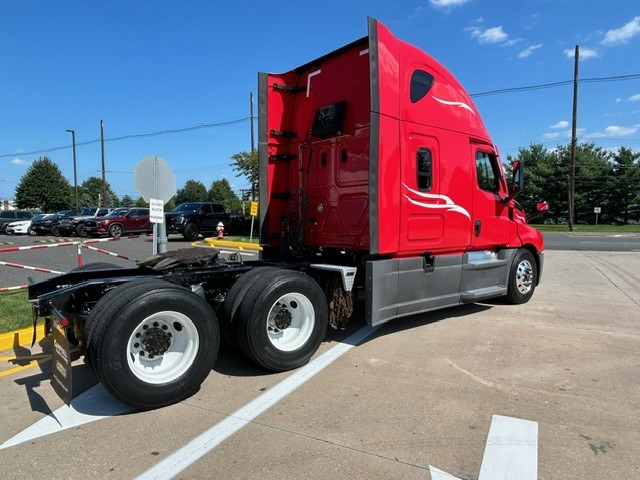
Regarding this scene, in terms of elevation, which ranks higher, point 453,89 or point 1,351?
point 453,89

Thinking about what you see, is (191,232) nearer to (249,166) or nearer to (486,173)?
(249,166)

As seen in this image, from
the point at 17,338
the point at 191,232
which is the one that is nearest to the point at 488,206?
the point at 17,338

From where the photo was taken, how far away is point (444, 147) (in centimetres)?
592

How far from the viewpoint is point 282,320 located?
466 cm

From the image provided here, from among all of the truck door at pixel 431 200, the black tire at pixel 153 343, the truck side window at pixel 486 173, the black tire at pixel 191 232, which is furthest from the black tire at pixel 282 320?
the black tire at pixel 191 232

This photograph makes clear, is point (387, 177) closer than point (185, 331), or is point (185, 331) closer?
point (185, 331)

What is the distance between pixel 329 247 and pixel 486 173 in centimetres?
265

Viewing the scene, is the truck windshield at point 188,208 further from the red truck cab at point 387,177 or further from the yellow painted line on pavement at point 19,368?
the yellow painted line on pavement at point 19,368

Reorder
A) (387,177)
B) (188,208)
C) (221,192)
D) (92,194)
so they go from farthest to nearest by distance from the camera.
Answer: (92,194)
(221,192)
(188,208)
(387,177)

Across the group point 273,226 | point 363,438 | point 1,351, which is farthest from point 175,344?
point 273,226

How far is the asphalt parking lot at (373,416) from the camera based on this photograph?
9.47ft

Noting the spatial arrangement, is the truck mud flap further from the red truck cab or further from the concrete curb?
the red truck cab

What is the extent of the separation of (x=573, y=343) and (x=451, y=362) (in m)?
1.75

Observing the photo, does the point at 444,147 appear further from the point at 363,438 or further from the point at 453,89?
the point at 363,438
